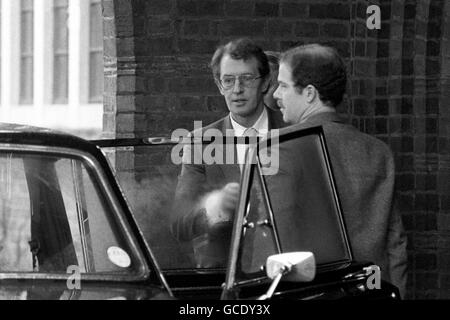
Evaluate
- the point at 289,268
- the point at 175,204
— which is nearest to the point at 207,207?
the point at 175,204

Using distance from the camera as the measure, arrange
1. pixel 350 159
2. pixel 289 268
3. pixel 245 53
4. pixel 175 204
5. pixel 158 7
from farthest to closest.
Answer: pixel 158 7
pixel 245 53
pixel 350 159
pixel 175 204
pixel 289 268

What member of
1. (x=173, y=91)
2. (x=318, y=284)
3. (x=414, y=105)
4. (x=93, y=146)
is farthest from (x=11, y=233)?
(x=414, y=105)

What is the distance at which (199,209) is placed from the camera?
549 centimetres

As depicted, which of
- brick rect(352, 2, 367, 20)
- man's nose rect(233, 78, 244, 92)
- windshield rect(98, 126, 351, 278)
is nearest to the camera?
windshield rect(98, 126, 351, 278)

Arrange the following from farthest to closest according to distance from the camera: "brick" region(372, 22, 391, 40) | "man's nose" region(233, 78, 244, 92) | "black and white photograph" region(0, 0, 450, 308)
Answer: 1. "brick" region(372, 22, 391, 40)
2. "man's nose" region(233, 78, 244, 92)
3. "black and white photograph" region(0, 0, 450, 308)

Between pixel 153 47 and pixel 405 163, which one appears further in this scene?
pixel 405 163

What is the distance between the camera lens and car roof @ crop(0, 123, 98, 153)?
476cm

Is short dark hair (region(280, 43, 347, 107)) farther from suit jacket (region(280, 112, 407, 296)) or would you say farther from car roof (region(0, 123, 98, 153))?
car roof (region(0, 123, 98, 153))

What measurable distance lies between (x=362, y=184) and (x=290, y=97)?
42 centimetres

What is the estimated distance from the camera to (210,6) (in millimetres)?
9438

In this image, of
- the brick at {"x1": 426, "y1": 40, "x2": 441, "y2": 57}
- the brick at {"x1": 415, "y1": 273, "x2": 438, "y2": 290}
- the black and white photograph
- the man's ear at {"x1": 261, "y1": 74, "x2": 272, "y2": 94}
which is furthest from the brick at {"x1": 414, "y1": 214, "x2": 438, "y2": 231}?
the man's ear at {"x1": 261, "y1": 74, "x2": 272, "y2": 94}

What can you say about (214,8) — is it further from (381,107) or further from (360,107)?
(381,107)

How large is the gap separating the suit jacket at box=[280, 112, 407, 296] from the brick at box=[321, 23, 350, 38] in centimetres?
372

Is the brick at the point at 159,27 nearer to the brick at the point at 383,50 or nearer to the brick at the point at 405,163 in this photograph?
the brick at the point at 383,50
